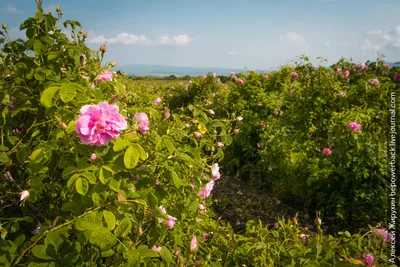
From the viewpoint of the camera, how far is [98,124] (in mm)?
900

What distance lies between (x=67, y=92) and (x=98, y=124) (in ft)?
0.89

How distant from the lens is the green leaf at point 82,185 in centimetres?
90

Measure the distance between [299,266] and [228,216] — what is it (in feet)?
6.86

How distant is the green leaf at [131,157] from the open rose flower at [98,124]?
65 mm

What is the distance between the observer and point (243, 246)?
1428mm

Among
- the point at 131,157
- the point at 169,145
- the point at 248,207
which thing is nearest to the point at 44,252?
the point at 131,157

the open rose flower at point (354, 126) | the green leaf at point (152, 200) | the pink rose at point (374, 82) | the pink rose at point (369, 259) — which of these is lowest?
the pink rose at point (369, 259)

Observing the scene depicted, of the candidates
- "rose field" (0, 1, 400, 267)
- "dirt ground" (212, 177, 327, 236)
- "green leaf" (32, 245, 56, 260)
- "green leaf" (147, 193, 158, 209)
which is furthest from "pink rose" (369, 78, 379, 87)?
"green leaf" (32, 245, 56, 260)

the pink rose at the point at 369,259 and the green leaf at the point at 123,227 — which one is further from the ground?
the green leaf at the point at 123,227

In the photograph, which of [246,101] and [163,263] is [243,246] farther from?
[246,101]

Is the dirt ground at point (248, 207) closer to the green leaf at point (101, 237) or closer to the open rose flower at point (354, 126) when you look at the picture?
the open rose flower at point (354, 126)

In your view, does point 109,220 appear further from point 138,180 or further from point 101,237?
point 138,180

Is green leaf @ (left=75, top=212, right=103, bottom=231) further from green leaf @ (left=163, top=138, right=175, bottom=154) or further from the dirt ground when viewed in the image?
the dirt ground

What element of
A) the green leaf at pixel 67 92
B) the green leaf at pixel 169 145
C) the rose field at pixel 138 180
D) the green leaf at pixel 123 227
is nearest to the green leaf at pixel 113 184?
the rose field at pixel 138 180
